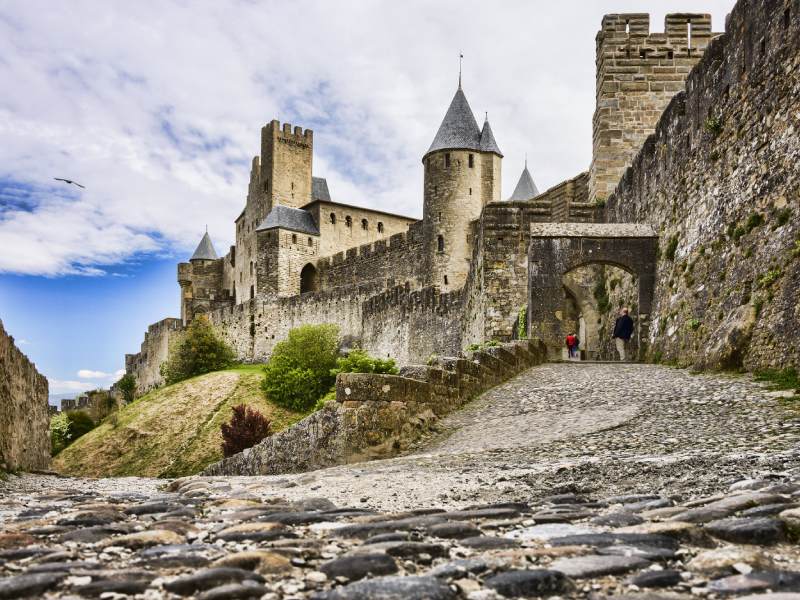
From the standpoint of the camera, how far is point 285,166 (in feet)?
217

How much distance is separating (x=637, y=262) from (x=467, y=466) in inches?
406

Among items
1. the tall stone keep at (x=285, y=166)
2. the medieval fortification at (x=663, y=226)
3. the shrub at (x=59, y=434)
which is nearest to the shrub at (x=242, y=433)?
the medieval fortification at (x=663, y=226)

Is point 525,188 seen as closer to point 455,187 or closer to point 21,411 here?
point 455,187

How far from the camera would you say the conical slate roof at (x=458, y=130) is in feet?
152

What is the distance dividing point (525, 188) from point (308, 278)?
1617cm

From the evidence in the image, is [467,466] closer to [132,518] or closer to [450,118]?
[132,518]

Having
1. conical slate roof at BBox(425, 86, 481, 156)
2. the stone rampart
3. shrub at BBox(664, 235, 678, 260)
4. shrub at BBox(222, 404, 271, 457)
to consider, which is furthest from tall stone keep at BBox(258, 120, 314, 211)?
the stone rampart

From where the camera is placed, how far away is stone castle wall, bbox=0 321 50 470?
9.26m

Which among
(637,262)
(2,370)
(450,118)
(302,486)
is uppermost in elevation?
(450,118)

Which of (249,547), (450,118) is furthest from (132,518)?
(450,118)

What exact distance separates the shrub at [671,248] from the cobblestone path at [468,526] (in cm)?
743

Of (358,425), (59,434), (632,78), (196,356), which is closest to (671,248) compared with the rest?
(632,78)

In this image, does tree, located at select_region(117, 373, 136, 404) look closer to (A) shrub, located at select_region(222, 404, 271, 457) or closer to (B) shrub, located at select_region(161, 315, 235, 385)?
(B) shrub, located at select_region(161, 315, 235, 385)

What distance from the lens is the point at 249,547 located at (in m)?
3.86
